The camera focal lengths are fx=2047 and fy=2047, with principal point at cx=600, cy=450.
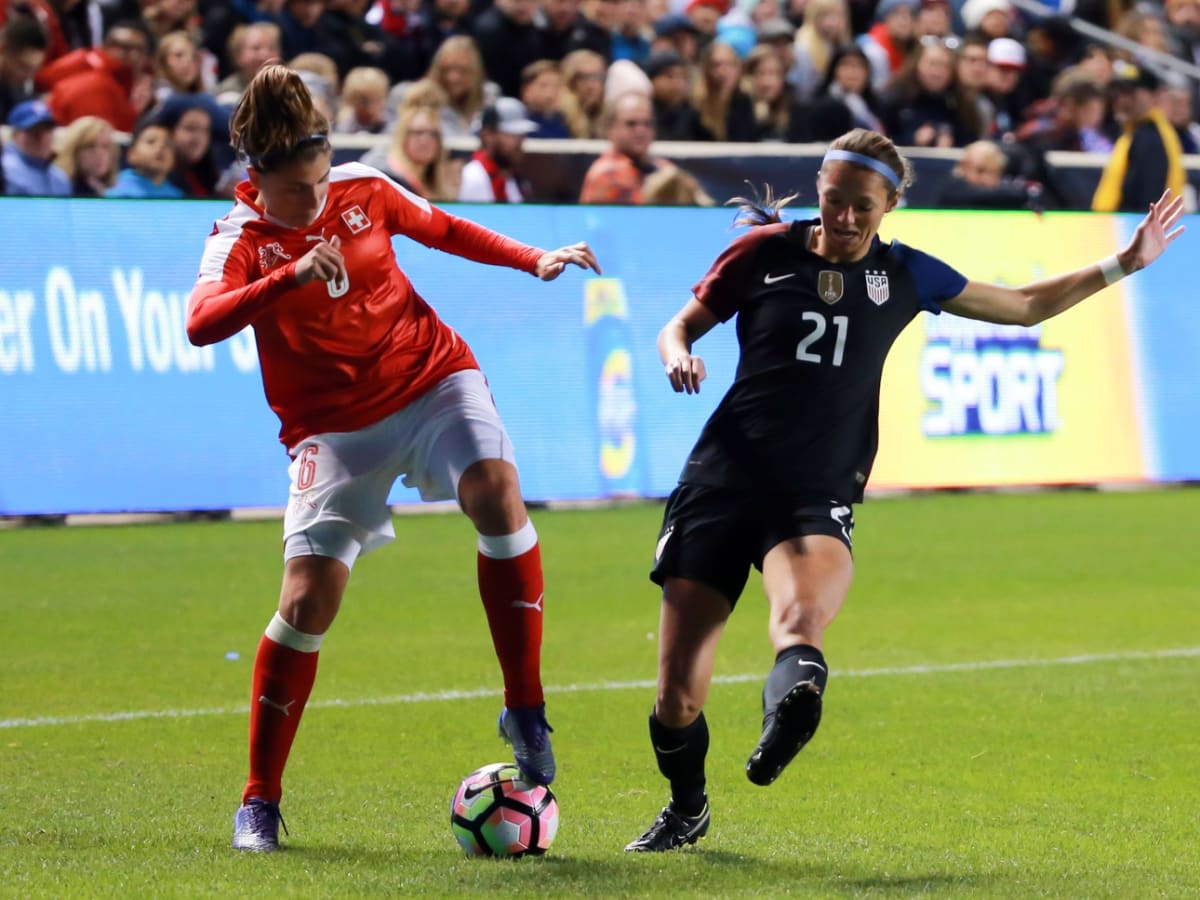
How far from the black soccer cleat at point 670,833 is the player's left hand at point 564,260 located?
1.53 meters

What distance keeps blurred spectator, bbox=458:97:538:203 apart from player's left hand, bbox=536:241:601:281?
26.6 feet

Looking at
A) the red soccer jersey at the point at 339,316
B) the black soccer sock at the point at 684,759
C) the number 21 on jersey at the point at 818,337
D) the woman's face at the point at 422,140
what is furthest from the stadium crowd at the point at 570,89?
the black soccer sock at the point at 684,759

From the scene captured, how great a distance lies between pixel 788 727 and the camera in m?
4.79

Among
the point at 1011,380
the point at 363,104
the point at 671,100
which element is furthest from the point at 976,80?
the point at 363,104

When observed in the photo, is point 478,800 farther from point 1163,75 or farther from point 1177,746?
point 1163,75

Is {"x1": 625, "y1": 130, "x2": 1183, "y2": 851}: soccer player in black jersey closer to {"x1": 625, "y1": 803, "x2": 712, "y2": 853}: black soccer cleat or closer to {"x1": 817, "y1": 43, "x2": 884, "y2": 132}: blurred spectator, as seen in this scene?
{"x1": 625, "y1": 803, "x2": 712, "y2": 853}: black soccer cleat

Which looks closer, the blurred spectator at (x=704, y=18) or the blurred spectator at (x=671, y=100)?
the blurred spectator at (x=671, y=100)

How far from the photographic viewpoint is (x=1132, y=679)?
28.0 feet

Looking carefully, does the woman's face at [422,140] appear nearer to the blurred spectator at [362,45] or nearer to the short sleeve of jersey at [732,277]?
the blurred spectator at [362,45]

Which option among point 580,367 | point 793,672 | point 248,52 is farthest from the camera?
point 248,52

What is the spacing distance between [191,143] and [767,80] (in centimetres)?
563

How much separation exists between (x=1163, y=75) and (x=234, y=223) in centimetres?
1698

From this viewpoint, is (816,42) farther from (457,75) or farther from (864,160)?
(864,160)

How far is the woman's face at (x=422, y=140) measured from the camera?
1313 cm
